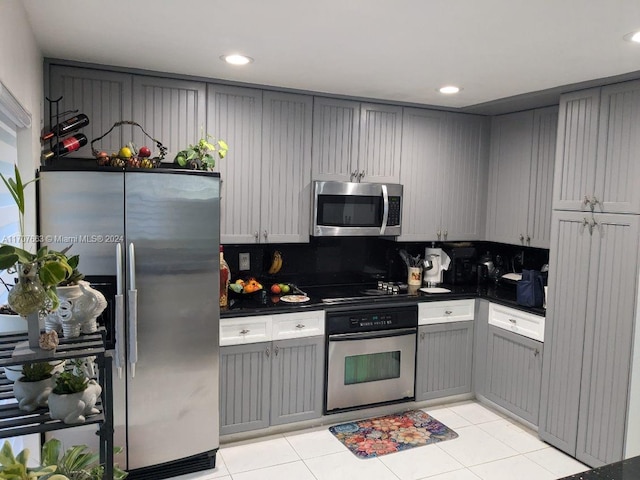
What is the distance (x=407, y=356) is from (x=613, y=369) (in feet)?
4.38

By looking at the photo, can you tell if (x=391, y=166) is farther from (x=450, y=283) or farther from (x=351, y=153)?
(x=450, y=283)

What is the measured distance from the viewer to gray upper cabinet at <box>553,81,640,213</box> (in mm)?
2820

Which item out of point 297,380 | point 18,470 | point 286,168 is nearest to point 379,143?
point 286,168

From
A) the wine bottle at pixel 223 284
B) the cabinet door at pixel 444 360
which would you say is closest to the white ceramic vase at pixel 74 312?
the wine bottle at pixel 223 284

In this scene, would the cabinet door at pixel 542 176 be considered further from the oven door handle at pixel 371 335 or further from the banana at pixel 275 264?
the banana at pixel 275 264

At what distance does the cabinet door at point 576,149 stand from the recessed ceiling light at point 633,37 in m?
0.82

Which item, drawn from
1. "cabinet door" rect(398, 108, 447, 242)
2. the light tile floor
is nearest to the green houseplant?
the light tile floor

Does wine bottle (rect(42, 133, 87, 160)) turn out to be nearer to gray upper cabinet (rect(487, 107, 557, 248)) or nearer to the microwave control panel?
the microwave control panel

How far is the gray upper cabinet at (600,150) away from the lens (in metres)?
2.82

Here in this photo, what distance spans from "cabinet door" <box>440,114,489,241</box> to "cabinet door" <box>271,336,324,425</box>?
1.51 meters

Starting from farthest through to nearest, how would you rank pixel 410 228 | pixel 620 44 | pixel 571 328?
pixel 410 228
pixel 571 328
pixel 620 44

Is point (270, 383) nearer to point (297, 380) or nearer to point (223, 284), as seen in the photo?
point (297, 380)

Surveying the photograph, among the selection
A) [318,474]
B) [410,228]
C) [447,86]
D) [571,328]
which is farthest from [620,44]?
[318,474]

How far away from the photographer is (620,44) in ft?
7.52
